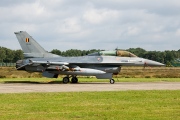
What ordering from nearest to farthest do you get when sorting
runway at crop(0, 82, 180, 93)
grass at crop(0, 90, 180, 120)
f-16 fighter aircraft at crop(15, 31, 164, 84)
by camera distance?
1. grass at crop(0, 90, 180, 120)
2. runway at crop(0, 82, 180, 93)
3. f-16 fighter aircraft at crop(15, 31, 164, 84)

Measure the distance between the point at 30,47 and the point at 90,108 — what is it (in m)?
19.4

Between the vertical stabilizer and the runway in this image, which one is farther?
the vertical stabilizer

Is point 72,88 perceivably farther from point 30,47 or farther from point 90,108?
point 30,47

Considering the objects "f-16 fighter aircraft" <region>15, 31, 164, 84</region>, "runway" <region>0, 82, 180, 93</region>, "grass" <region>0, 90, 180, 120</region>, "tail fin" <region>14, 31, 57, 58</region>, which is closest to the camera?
"grass" <region>0, 90, 180, 120</region>

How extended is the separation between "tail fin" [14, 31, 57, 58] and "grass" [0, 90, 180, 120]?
15.6 meters

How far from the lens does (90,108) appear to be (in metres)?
12.1

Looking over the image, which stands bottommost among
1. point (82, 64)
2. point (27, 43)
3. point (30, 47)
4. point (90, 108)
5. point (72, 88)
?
point (90, 108)

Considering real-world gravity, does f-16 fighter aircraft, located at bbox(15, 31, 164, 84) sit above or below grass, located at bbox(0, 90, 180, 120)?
above

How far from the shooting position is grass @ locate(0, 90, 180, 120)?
413 inches

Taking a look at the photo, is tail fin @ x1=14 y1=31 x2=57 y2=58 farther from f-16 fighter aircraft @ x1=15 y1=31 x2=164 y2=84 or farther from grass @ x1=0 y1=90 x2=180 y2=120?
grass @ x1=0 y1=90 x2=180 y2=120

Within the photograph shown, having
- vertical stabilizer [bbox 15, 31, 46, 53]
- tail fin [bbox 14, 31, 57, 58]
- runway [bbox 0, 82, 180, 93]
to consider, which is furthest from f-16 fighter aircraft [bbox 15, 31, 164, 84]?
runway [bbox 0, 82, 180, 93]

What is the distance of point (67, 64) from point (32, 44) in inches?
153

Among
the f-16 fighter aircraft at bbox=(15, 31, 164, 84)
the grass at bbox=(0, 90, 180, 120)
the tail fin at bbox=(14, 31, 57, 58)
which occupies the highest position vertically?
the tail fin at bbox=(14, 31, 57, 58)

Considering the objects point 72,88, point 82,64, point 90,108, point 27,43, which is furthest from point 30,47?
point 90,108
